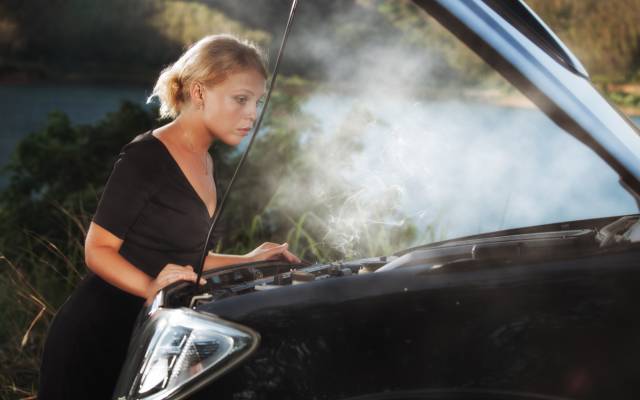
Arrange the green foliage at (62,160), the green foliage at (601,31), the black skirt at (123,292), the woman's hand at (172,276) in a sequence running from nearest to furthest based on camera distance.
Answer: the woman's hand at (172,276)
the black skirt at (123,292)
the green foliage at (601,31)
the green foliage at (62,160)

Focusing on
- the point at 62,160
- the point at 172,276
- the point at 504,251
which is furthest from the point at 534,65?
the point at 62,160

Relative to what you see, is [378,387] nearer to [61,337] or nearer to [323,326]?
[323,326]

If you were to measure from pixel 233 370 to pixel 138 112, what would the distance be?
4.35 meters

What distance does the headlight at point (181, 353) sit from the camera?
137 centimetres

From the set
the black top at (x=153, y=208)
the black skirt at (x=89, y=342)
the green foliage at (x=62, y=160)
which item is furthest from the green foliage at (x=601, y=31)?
the black skirt at (x=89, y=342)

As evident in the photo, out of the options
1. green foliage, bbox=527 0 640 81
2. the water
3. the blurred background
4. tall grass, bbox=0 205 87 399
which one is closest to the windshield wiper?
the blurred background

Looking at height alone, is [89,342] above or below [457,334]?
below

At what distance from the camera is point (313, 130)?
5172mm

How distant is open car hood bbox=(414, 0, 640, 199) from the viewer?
4.26 feet

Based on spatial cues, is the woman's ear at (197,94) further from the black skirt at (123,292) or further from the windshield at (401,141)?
the windshield at (401,141)

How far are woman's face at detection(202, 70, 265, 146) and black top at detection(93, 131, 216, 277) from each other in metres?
0.16

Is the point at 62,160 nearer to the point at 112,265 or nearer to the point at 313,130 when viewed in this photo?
the point at 313,130

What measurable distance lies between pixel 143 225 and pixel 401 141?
266 cm

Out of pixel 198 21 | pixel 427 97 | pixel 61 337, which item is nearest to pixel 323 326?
pixel 61 337
